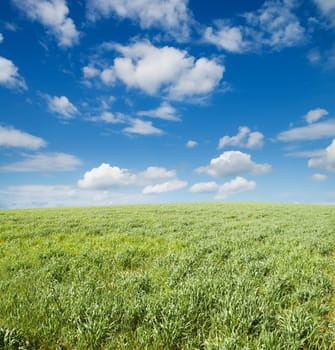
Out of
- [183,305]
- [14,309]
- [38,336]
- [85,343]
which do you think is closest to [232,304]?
[183,305]

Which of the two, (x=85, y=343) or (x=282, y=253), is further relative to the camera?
(x=282, y=253)

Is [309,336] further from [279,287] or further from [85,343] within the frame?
[85,343]

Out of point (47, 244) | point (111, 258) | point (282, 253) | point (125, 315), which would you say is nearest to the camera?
point (125, 315)

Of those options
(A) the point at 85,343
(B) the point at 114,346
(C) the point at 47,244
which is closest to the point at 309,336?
(B) the point at 114,346

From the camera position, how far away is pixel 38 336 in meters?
4.16

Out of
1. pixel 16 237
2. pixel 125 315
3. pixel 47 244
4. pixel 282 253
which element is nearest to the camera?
pixel 125 315

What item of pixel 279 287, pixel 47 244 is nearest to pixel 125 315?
pixel 279 287

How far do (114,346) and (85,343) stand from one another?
1.53 ft

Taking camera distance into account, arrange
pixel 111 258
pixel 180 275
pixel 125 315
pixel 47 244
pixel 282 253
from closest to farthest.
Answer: pixel 125 315, pixel 180 275, pixel 111 258, pixel 282 253, pixel 47 244

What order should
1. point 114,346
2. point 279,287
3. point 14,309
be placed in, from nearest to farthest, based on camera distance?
1. point 114,346
2. point 14,309
3. point 279,287

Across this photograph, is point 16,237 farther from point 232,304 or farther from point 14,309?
point 232,304

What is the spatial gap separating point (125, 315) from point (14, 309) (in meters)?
2.28

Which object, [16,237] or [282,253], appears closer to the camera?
[282,253]

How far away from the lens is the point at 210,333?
13.5ft
